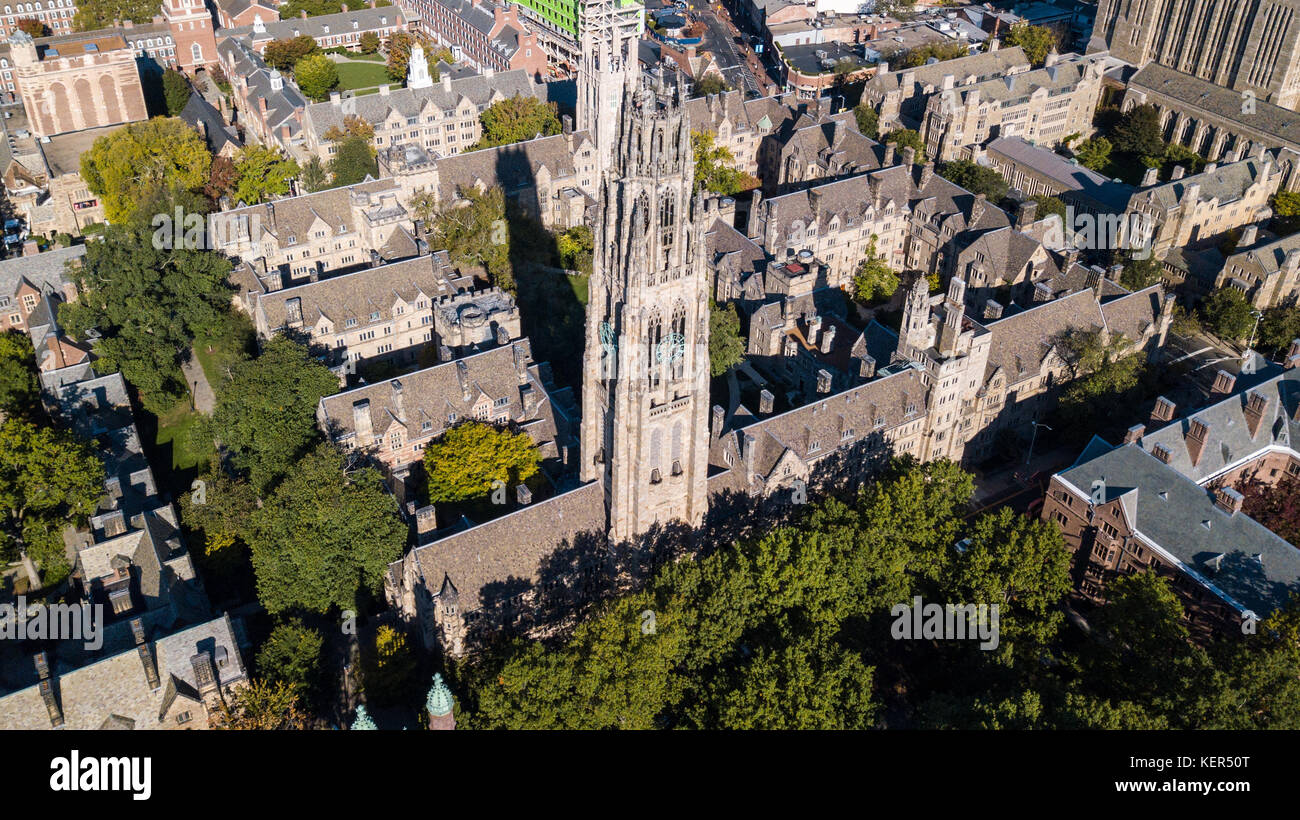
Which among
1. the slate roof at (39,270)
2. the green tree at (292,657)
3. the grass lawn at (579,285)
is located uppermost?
the slate roof at (39,270)

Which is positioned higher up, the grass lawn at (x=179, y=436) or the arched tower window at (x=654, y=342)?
the arched tower window at (x=654, y=342)

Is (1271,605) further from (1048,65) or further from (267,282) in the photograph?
(1048,65)

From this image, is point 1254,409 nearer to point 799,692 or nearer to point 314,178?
point 799,692

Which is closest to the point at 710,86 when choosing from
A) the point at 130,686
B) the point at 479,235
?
the point at 479,235

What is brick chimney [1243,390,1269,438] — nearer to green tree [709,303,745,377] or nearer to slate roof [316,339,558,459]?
green tree [709,303,745,377]

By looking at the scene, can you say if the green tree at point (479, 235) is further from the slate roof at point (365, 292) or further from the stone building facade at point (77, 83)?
the stone building facade at point (77, 83)

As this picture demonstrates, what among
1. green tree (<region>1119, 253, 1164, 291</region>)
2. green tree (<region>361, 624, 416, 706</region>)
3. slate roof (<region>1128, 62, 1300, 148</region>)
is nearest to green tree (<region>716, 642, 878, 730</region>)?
green tree (<region>361, 624, 416, 706</region>)

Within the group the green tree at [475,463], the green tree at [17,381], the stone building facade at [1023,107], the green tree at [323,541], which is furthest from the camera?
the stone building facade at [1023,107]

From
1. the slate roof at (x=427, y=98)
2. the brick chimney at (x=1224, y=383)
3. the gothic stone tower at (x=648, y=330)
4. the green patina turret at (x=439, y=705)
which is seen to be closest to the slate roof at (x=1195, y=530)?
the brick chimney at (x=1224, y=383)
